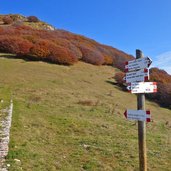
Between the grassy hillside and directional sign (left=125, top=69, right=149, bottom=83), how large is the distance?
10.1 feet

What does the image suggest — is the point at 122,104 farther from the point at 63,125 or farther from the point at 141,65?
the point at 141,65

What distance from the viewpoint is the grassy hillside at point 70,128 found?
9156 mm

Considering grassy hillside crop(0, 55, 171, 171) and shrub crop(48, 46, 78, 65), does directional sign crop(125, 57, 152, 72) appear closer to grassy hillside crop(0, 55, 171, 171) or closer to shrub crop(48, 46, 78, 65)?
grassy hillside crop(0, 55, 171, 171)

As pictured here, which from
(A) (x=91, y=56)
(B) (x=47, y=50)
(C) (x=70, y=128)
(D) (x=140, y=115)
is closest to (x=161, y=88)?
(A) (x=91, y=56)

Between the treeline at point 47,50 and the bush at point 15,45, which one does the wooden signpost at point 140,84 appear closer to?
the treeline at point 47,50

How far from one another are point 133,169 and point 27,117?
5.50 meters

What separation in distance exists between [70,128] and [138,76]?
6246mm

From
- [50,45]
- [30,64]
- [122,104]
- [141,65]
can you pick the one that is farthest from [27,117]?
[50,45]

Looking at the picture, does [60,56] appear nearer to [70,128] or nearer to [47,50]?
[47,50]

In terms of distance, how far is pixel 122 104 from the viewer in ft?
71.5

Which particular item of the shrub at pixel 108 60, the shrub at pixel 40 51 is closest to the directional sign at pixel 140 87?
the shrub at pixel 40 51

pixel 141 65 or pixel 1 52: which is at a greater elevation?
pixel 1 52

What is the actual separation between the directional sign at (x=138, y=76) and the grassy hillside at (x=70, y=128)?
10.1ft

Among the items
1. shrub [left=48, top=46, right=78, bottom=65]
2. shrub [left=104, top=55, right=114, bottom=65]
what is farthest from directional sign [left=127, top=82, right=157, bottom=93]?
shrub [left=104, top=55, right=114, bottom=65]
